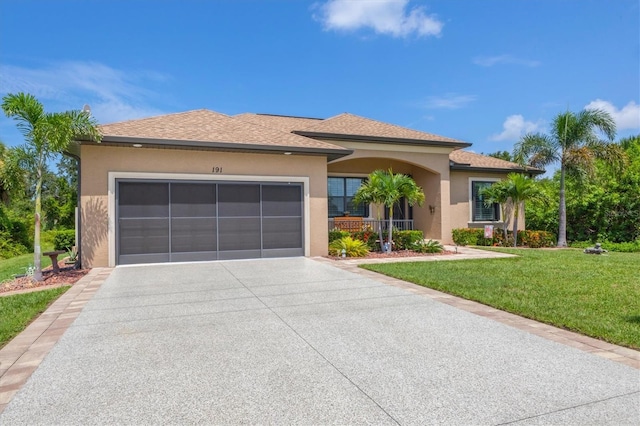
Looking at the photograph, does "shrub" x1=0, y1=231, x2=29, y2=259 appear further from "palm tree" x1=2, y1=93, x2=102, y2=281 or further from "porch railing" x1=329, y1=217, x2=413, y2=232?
"porch railing" x1=329, y1=217, x2=413, y2=232

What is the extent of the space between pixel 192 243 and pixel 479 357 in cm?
1017

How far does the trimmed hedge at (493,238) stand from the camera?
18672 mm

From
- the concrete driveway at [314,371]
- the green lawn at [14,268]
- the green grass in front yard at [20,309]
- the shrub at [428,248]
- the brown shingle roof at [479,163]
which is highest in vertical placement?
the brown shingle roof at [479,163]

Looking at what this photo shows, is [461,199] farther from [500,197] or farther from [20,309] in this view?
[20,309]

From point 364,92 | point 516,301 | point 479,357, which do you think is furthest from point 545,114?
point 479,357

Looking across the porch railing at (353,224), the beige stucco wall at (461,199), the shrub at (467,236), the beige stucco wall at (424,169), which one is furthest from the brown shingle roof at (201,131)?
the shrub at (467,236)

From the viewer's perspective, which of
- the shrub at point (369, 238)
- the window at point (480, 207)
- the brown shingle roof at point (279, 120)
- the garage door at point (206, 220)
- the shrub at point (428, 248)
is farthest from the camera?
the window at point (480, 207)

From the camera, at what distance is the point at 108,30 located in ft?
46.7

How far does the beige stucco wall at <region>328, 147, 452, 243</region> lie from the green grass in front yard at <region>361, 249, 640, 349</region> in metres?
5.61

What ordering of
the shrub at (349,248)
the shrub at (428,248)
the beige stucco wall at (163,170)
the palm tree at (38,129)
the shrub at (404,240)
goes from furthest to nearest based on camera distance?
the shrub at (404,240), the shrub at (428,248), the shrub at (349,248), the beige stucco wall at (163,170), the palm tree at (38,129)

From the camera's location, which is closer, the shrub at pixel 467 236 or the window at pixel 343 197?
the window at pixel 343 197

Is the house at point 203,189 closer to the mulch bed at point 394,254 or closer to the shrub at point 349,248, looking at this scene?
the shrub at point 349,248

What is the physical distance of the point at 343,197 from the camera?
1816 cm

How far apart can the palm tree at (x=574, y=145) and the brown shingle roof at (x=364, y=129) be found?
20.9 ft
